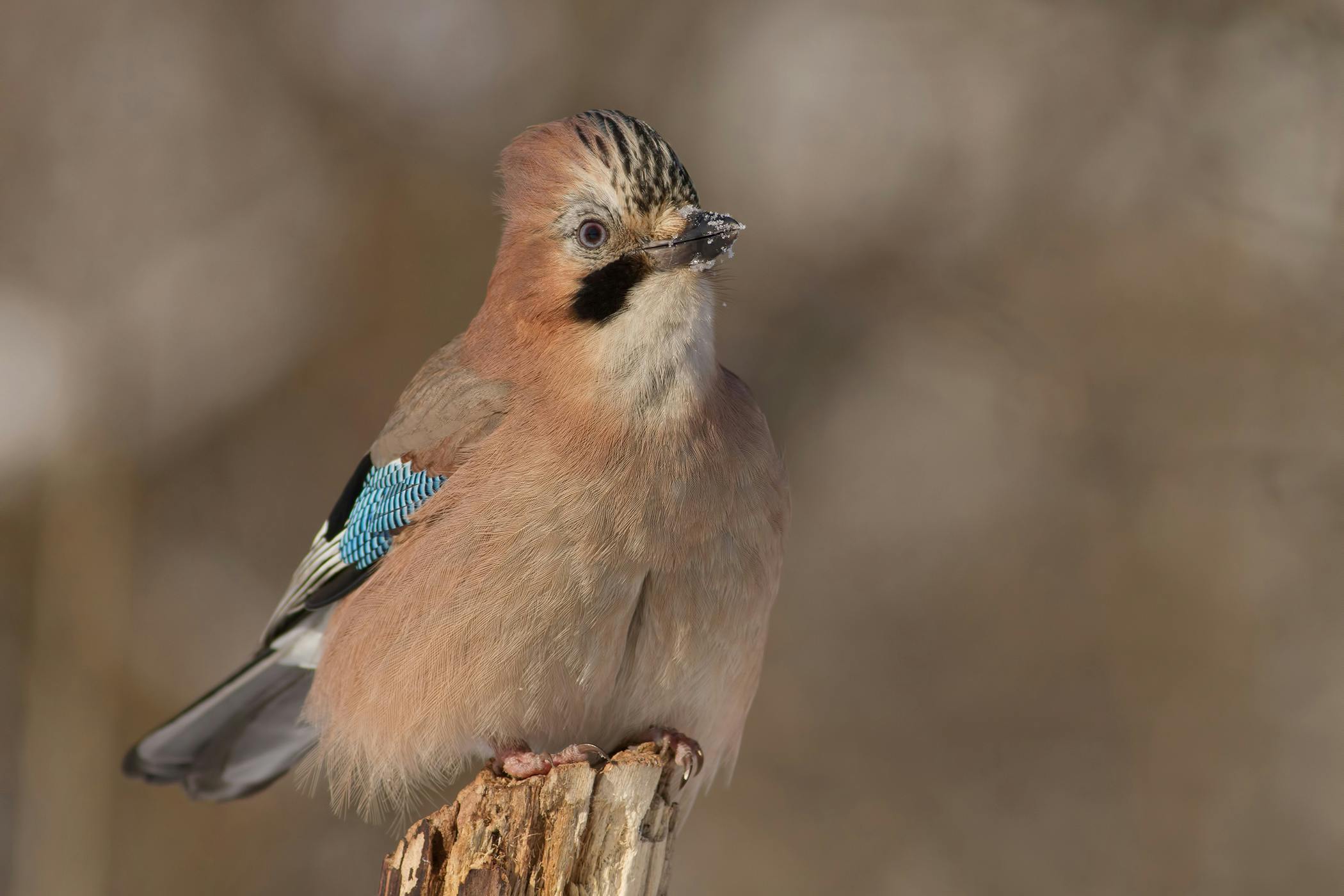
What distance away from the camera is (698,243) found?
274 cm

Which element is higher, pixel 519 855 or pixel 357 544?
pixel 357 544

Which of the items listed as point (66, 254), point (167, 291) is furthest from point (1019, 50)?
point (66, 254)

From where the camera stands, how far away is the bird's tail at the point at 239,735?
3744 mm

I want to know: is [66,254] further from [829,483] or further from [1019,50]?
[1019,50]

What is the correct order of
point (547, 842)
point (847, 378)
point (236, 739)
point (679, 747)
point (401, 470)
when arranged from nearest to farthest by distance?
1. point (547, 842)
2. point (679, 747)
3. point (401, 470)
4. point (236, 739)
5. point (847, 378)

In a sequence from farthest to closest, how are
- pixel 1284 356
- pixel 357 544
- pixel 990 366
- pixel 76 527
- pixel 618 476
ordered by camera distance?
1. pixel 990 366
2. pixel 1284 356
3. pixel 76 527
4. pixel 357 544
5. pixel 618 476

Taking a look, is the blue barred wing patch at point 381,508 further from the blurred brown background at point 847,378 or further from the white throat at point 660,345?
the blurred brown background at point 847,378

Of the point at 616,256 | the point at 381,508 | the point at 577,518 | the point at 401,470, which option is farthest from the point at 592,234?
the point at 381,508

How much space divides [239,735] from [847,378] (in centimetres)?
376

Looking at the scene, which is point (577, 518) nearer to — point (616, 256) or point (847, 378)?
point (616, 256)

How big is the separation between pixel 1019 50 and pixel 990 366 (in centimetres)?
172

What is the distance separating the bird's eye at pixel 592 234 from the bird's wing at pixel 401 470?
42 centimetres

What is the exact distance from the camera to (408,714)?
2.90 metres

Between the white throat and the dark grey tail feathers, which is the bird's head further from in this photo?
the dark grey tail feathers
